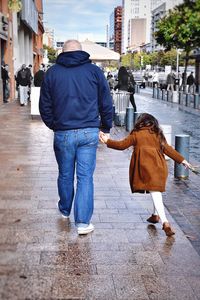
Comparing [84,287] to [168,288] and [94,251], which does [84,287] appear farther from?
[94,251]

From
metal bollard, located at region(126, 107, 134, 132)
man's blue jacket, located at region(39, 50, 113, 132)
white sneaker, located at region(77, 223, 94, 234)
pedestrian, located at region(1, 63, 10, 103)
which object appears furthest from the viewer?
pedestrian, located at region(1, 63, 10, 103)

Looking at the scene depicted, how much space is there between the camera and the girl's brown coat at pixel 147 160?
5.21 meters

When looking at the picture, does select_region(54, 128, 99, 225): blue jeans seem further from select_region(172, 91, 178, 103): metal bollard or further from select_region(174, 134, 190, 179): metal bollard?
select_region(172, 91, 178, 103): metal bollard

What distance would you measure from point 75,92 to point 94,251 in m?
1.50

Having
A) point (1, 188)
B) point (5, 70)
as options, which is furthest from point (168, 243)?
point (5, 70)

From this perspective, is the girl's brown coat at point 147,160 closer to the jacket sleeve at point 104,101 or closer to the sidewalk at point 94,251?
the jacket sleeve at point 104,101

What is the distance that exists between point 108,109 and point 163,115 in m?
15.9

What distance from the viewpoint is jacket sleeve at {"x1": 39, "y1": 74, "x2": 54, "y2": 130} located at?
5080 mm

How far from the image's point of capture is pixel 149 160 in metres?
5.21

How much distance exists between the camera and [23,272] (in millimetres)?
4148

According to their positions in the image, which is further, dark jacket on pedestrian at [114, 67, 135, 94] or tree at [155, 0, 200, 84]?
tree at [155, 0, 200, 84]

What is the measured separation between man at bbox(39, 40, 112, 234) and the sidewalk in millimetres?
459

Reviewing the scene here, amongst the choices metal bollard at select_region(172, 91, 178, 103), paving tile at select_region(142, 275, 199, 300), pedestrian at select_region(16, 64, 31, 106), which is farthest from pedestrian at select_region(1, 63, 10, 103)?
paving tile at select_region(142, 275, 199, 300)

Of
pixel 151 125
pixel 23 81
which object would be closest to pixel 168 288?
pixel 151 125
